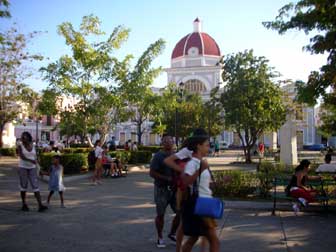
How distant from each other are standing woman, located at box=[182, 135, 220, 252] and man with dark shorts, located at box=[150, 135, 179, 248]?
53.8 inches

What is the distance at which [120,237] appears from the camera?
671cm

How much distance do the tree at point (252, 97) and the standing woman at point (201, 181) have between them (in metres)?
21.6

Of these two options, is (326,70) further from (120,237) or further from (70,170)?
(70,170)

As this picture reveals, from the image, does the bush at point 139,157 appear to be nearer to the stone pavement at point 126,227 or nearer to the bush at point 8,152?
the stone pavement at point 126,227

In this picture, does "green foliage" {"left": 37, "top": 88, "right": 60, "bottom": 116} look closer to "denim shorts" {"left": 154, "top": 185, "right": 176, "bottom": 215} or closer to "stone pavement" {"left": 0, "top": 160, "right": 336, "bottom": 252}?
"stone pavement" {"left": 0, "top": 160, "right": 336, "bottom": 252}

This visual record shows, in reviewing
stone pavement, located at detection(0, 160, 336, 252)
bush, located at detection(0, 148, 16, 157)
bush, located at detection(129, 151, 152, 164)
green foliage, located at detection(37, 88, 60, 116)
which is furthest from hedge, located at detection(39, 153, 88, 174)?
bush, located at detection(0, 148, 16, 157)

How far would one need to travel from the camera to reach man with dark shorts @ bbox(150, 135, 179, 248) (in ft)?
20.2

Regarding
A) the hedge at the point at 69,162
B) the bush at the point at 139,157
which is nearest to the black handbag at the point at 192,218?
the hedge at the point at 69,162

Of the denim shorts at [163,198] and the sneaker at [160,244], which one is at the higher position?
the denim shorts at [163,198]

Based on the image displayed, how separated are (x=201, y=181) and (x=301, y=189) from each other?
15.0ft

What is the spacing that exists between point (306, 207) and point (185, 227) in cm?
513

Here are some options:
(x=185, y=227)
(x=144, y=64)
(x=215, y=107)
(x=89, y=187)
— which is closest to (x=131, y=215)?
(x=185, y=227)

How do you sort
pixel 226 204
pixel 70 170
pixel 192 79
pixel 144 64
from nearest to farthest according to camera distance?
pixel 226 204
pixel 70 170
pixel 144 64
pixel 192 79

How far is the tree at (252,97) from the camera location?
1027 inches
